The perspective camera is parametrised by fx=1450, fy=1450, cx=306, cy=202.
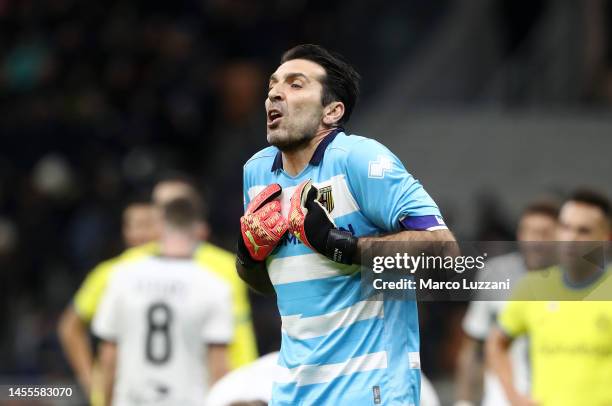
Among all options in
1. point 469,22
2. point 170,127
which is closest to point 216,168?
point 170,127

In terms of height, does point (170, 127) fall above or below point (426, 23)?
below

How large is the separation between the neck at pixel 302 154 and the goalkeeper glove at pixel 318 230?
0.25 m

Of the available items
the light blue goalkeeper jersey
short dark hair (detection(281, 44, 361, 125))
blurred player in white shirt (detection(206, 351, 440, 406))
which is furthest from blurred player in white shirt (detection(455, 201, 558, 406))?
the light blue goalkeeper jersey

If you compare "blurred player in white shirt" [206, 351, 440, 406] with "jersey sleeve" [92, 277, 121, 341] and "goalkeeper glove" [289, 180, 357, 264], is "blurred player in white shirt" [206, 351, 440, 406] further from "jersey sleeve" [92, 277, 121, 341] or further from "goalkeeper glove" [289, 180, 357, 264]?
"goalkeeper glove" [289, 180, 357, 264]

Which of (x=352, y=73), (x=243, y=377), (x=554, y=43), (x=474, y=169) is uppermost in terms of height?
(x=554, y=43)

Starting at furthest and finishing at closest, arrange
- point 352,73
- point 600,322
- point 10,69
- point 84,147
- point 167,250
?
point 10,69
point 84,147
point 167,250
point 600,322
point 352,73

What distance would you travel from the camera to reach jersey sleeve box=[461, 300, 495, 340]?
30.7 ft

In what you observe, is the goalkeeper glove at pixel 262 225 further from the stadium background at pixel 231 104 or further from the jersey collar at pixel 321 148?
the stadium background at pixel 231 104

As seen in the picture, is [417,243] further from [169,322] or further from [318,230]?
[169,322]

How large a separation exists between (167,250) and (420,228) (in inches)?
134

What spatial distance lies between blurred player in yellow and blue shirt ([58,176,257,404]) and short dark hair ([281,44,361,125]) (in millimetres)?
2983

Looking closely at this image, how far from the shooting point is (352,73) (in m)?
5.70

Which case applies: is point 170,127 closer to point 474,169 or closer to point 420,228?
point 474,169

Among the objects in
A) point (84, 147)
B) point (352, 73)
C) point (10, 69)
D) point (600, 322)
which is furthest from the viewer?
point (10, 69)
